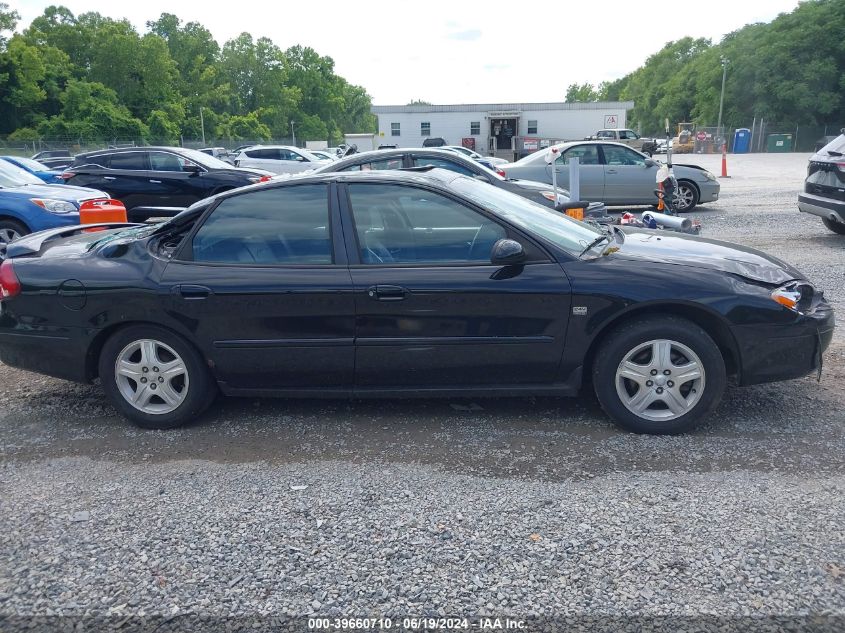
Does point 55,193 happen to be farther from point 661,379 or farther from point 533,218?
point 661,379

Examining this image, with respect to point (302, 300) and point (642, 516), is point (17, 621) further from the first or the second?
point (642, 516)

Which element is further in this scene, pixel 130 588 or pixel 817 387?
pixel 817 387

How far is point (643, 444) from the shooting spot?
13.6ft

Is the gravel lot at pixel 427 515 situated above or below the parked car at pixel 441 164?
below

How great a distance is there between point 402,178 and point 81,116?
206ft

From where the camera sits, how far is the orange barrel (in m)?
9.38

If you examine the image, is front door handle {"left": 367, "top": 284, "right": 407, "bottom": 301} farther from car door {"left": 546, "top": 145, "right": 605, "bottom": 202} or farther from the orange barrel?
car door {"left": 546, "top": 145, "right": 605, "bottom": 202}

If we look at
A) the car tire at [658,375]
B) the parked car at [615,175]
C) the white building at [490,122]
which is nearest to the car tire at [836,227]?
the parked car at [615,175]

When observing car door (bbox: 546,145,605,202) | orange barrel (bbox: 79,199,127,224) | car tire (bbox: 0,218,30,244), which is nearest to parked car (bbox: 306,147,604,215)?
orange barrel (bbox: 79,199,127,224)

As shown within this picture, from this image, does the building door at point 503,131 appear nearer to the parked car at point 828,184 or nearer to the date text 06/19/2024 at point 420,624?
the parked car at point 828,184

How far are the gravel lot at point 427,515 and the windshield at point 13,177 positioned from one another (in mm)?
7246

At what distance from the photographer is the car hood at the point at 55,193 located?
9922 millimetres

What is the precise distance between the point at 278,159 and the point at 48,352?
2174 centimetres

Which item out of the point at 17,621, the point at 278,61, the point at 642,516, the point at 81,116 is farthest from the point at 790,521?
the point at 278,61
